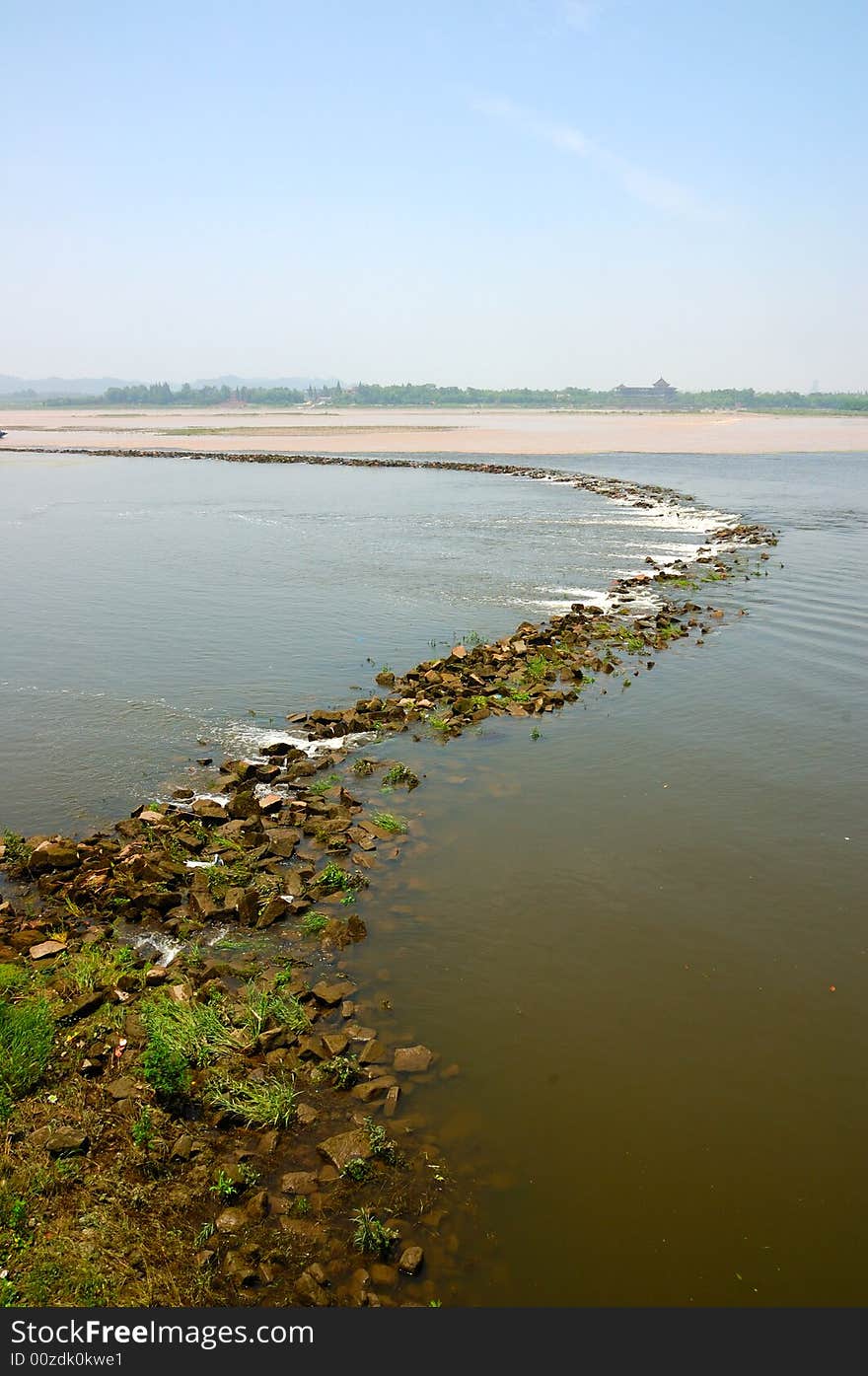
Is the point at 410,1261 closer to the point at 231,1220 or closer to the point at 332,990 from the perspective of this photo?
the point at 231,1220

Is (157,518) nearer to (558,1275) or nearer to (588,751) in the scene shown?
(588,751)


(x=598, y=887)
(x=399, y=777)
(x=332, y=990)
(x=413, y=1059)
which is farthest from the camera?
(x=399, y=777)

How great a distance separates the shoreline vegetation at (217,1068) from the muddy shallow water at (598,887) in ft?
1.70

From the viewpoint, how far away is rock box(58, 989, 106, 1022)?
9.47m

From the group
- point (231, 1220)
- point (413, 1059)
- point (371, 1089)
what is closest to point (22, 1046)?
point (231, 1220)

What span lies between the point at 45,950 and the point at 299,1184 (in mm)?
4846

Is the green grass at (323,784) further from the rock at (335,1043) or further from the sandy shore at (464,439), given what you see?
the sandy shore at (464,439)

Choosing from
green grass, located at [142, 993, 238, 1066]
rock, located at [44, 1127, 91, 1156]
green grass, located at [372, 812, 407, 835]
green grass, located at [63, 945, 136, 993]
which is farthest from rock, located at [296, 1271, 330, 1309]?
green grass, located at [372, 812, 407, 835]

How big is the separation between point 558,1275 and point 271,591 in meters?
27.5

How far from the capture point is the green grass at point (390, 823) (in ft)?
46.0

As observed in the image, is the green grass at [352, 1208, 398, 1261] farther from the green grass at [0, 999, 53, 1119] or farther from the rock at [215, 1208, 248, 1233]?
the green grass at [0, 999, 53, 1119]

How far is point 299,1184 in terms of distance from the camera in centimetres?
764

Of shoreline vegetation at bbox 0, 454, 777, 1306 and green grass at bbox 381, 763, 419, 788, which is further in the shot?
green grass at bbox 381, 763, 419, 788

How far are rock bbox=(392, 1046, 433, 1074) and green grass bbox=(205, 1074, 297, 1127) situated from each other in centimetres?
114
